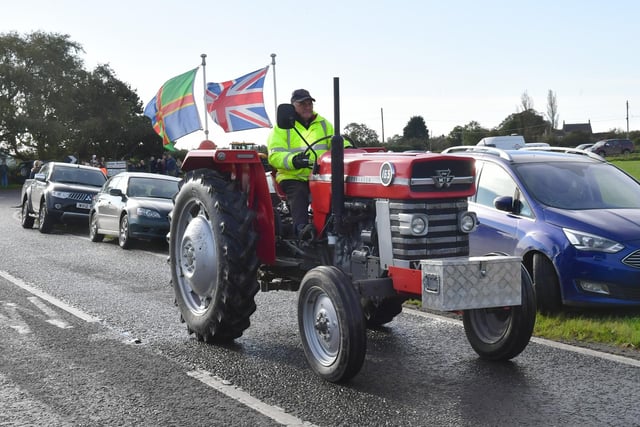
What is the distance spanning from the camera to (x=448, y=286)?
16.3ft

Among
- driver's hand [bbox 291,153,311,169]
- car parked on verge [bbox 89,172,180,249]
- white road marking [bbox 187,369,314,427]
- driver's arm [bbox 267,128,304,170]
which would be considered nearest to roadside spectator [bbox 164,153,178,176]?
car parked on verge [bbox 89,172,180,249]

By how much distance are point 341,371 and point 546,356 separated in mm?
1912

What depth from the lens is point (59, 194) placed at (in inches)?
724

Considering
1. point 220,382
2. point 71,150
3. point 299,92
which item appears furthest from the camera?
point 71,150

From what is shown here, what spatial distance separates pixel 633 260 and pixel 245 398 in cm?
445

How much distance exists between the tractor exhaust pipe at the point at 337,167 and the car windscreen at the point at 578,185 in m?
3.36

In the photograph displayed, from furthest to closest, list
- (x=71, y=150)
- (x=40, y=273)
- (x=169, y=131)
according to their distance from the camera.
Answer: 1. (x=71, y=150)
2. (x=169, y=131)
3. (x=40, y=273)

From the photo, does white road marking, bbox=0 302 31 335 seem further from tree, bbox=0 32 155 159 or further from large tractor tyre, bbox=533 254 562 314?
tree, bbox=0 32 155 159

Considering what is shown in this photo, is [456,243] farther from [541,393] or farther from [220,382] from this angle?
[220,382]

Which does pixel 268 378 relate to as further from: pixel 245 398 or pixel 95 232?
pixel 95 232

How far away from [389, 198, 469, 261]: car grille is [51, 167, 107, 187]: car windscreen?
51.2ft

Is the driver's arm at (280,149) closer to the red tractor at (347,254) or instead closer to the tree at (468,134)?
the red tractor at (347,254)

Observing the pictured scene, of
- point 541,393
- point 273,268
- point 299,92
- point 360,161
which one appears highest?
point 299,92

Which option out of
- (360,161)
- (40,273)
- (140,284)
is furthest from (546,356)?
(40,273)
